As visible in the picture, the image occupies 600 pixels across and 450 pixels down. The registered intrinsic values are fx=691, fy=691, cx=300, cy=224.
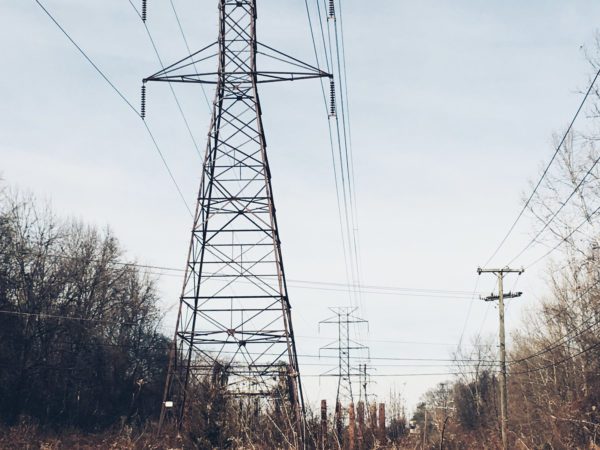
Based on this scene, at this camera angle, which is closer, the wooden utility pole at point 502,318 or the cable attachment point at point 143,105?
the cable attachment point at point 143,105

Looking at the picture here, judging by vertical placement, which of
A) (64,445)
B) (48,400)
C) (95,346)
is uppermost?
(95,346)

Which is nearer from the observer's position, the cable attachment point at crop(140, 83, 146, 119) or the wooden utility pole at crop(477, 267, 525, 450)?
the cable attachment point at crop(140, 83, 146, 119)

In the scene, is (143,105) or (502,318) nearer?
(143,105)

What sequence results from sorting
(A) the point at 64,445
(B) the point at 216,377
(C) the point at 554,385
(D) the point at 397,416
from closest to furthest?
(B) the point at 216,377, (D) the point at 397,416, (A) the point at 64,445, (C) the point at 554,385

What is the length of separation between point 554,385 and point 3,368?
3195 cm

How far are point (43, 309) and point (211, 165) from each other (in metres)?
25.6

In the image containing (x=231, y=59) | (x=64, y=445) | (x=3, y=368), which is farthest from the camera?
(x=3, y=368)

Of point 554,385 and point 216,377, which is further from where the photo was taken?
point 554,385

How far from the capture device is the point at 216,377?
14766 millimetres

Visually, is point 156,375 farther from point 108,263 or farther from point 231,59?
point 231,59

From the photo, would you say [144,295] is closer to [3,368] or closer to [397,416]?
[3,368]

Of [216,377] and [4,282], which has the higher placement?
[4,282]

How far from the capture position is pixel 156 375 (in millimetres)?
49625

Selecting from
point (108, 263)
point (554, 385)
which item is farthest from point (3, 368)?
point (554, 385)
